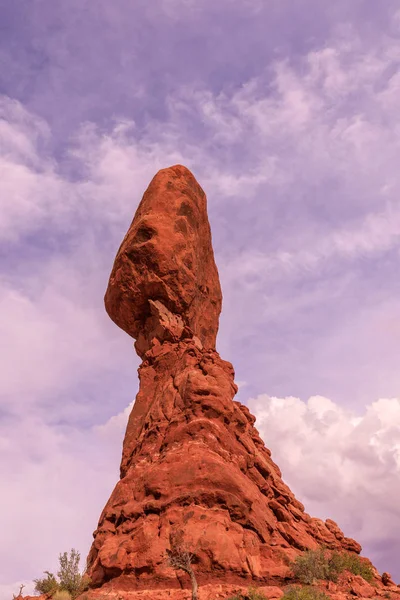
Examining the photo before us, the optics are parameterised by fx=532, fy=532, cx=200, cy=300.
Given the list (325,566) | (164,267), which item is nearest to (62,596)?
(325,566)

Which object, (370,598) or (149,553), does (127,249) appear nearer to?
(149,553)

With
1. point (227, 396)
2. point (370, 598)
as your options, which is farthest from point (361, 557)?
point (227, 396)

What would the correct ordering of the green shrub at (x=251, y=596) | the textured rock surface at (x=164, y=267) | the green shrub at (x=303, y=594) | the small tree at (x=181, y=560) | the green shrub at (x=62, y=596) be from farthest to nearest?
the textured rock surface at (x=164, y=267) → the green shrub at (x=62, y=596) → the small tree at (x=181, y=560) → the green shrub at (x=251, y=596) → the green shrub at (x=303, y=594)

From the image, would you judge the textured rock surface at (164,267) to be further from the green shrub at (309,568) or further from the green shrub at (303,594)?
the green shrub at (303,594)

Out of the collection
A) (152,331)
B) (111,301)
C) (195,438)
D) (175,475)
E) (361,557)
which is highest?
(111,301)

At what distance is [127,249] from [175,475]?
1442 cm

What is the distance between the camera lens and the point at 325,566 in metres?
21.6

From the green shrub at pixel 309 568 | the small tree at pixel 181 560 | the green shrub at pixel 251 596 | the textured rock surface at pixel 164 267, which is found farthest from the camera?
the textured rock surface at pixel 164 267

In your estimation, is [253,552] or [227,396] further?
[227,396]

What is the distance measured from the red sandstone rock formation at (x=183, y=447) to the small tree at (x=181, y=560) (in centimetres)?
27

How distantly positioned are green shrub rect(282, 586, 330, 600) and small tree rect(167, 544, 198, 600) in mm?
3250

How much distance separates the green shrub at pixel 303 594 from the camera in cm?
1791

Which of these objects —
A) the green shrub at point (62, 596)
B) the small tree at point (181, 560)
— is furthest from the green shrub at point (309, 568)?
the green shrub at point (62, 596)

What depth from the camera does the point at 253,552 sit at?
69.2ft
